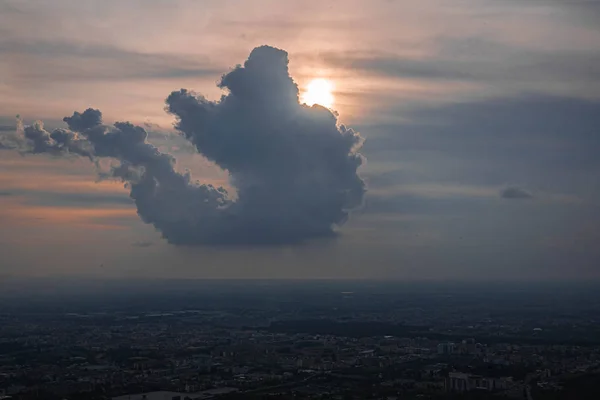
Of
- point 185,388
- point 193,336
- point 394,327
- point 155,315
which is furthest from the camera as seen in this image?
point 155,315

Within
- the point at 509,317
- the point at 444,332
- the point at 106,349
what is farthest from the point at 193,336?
the point at 509,317

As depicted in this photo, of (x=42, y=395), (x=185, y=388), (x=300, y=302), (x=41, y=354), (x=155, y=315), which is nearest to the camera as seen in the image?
(x=42, y=395)

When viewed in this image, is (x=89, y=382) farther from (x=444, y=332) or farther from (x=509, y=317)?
(x=509, y=317)

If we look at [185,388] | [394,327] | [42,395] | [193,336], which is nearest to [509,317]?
[394,327]

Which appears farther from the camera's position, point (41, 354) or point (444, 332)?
point (444, 332)

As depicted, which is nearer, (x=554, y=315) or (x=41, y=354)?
(x=41, y=354)

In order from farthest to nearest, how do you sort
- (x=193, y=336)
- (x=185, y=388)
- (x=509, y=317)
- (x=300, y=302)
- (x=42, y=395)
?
(x=300, y=302), (x=509, y=317), (x=193, y=336), (x=185, y=388), (x=42, y=395)

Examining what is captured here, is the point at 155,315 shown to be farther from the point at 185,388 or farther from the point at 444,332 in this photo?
the point at 185,388

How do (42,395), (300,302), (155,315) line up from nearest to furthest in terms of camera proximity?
(42,395)
(155,315)
(300,302)
